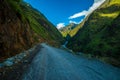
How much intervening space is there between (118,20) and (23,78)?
198 metres

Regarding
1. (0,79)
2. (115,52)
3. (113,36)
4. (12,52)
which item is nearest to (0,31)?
(12,52)

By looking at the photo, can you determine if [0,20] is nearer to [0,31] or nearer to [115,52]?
[0,31]

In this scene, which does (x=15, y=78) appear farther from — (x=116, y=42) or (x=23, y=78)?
(x=116, y=42)

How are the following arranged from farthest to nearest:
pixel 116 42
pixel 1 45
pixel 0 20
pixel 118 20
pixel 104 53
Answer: pixel 118 20 → pixel 116 42 → pixel 104 53 → pixel 0 20 → pixel 1 45

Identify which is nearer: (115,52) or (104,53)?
(115,52)

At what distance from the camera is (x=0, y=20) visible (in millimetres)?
29453

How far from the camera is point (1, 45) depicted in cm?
2703

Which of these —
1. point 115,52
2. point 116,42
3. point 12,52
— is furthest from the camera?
point 116,42

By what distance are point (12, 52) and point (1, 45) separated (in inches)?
189

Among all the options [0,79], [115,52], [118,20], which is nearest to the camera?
[0,79]

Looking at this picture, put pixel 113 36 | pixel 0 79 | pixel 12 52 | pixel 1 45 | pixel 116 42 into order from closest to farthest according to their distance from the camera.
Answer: pixel 0 79 → pixel 1 45 → pixel 12 52 → pixel 116 42 → pixel 113 36

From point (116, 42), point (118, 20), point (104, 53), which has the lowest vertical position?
point (104, 53)

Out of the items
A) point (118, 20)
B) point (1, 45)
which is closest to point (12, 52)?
point (1, 45)

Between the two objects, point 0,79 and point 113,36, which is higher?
point 113,36
